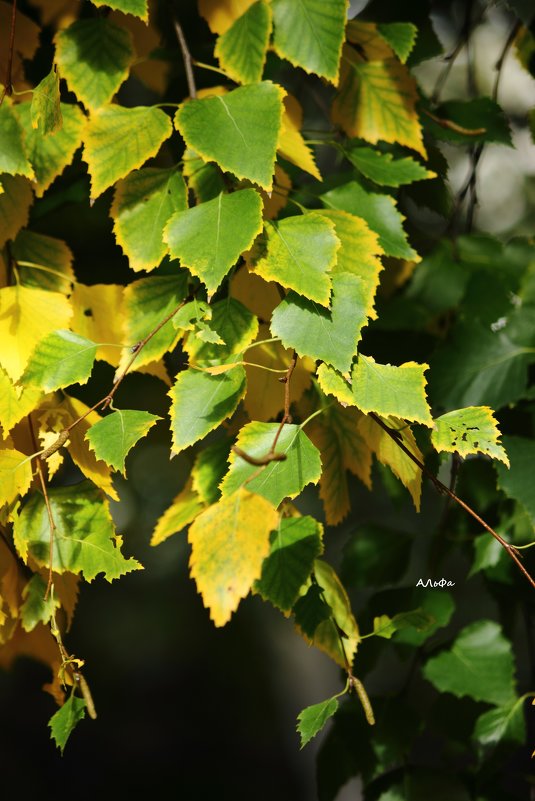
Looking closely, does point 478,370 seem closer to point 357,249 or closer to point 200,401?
point 357,249

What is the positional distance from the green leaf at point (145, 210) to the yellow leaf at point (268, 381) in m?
0.10

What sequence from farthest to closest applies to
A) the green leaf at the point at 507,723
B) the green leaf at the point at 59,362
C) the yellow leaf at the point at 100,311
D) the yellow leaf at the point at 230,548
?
the green leaf at the point at 507,723 → the yellow leaf at the point at 100,311 → the green leaf at the point at 59,362 → the yellow leaf at the point at 230,548

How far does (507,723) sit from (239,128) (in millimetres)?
614

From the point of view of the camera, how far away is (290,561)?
53 cm

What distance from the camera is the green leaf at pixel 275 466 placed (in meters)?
0.46

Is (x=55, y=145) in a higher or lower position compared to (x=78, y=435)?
higher

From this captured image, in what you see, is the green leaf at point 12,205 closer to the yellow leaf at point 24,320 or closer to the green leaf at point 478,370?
the yellow leaf at point 24,320

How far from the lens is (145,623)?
2404mm

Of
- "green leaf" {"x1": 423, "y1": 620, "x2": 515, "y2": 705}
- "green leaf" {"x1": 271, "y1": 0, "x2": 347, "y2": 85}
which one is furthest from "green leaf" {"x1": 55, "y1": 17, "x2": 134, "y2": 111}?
"green leaf" {"x1": 423, "y1": 620, "x2": 515, "y2": 705}

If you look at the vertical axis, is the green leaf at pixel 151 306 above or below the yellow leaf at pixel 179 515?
above

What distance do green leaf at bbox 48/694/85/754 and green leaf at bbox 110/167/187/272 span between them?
0.99 feet

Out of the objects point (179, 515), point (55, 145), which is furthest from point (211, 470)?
point (55, 145)

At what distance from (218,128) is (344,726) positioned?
0.61 meters

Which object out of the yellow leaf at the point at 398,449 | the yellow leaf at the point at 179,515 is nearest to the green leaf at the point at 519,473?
the yellow leaf at the point at 398,449
